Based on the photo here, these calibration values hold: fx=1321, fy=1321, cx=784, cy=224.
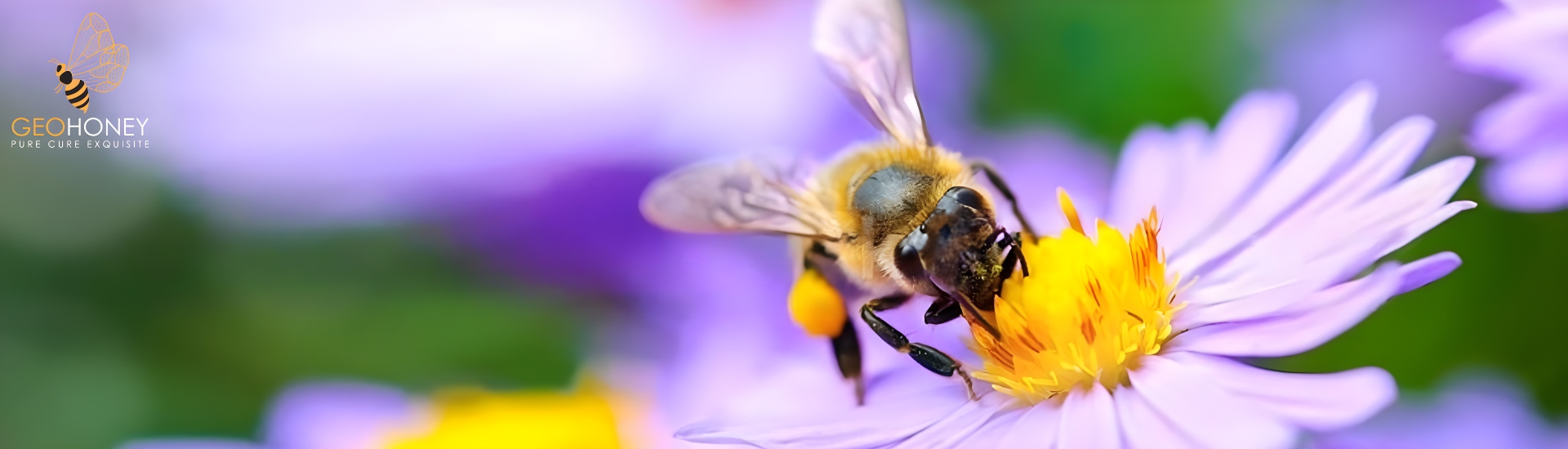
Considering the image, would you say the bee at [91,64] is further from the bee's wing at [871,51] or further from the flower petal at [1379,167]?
the flower petal at [1379,167]

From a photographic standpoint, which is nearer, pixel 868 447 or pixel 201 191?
pixel 868 447

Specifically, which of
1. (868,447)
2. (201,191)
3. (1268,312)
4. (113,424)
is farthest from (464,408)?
(1268,312)

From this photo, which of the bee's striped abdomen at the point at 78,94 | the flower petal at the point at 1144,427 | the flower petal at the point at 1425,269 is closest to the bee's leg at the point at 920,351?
the flower petal at the point at 1144,427

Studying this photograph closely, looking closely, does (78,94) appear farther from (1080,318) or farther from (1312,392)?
(1312,392)

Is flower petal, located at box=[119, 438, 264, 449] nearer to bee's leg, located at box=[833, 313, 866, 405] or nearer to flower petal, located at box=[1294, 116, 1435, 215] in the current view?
bee's leg, located at box=[833, 313, 866, 405]

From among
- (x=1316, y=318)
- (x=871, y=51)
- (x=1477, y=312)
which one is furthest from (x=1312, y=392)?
(x=1477, y=312)

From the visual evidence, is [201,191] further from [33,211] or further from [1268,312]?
[1268,312]
